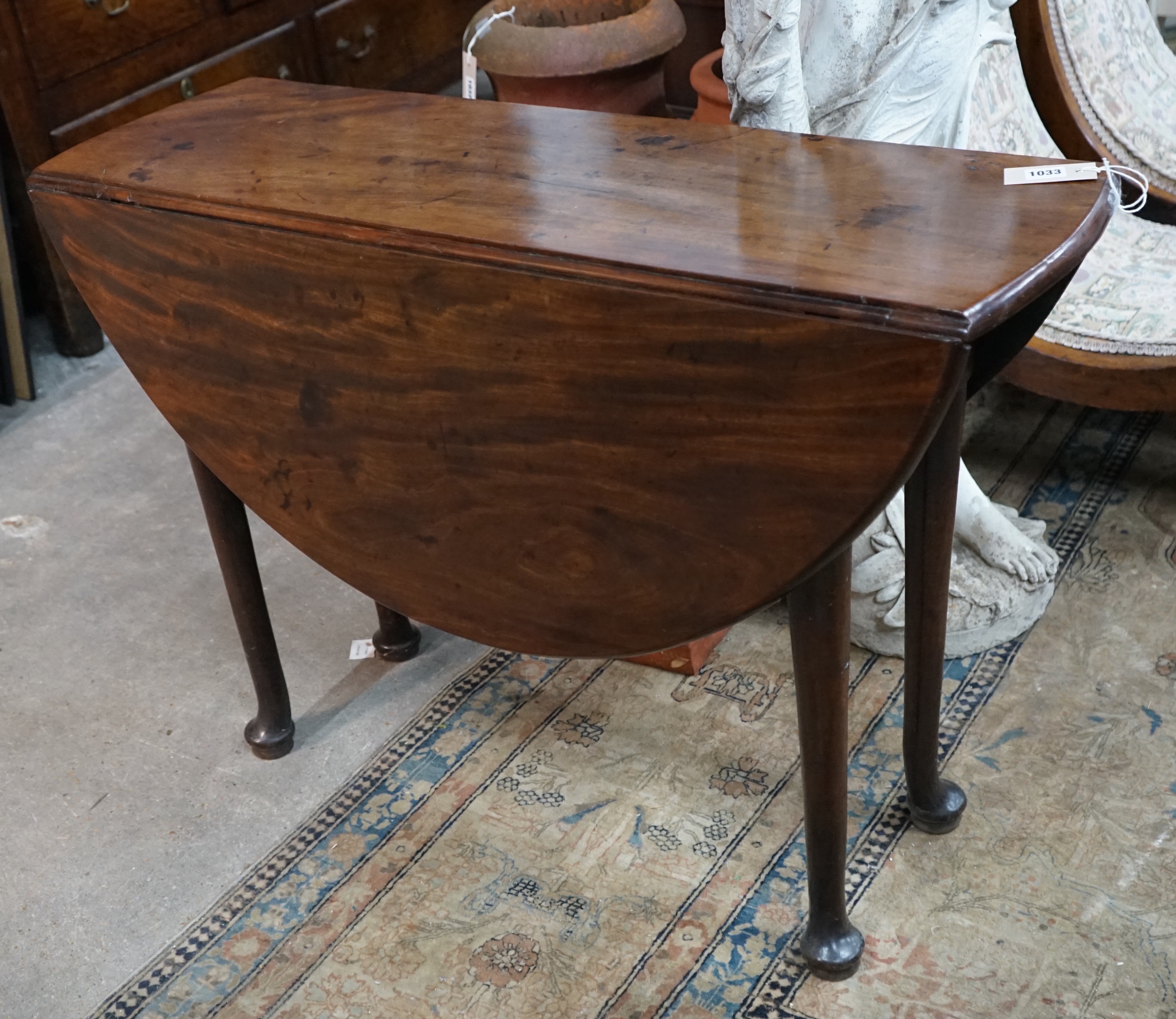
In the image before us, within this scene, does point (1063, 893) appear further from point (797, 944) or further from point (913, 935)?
point (797, 944)

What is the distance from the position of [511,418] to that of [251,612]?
64cm

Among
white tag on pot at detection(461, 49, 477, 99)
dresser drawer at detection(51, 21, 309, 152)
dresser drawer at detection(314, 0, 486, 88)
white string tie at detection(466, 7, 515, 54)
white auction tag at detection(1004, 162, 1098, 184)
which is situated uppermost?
white auction tag at detection(1004, 162, 1098, 184)

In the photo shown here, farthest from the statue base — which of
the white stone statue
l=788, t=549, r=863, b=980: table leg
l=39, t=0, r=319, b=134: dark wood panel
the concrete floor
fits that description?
l=39, t=0, r=319, b=134: dark wood panel

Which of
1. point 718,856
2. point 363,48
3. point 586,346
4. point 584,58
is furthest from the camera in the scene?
point 363,48

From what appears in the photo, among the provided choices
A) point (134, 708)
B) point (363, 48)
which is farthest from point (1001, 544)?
point (363, 48)

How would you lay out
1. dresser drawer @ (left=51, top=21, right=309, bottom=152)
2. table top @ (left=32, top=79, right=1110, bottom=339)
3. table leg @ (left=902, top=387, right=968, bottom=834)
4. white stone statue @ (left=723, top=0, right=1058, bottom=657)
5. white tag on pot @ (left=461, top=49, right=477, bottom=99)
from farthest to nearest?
dresser drawer @ (left=51, top=21, right=309, bottom=152)
white tag on pot @ (left=461, top=49, right=477, bottom=99)
white stone statue @ (left=723, top=0, right=1058, bottom=657)
table leg @ (left=902, top=387, right=968, bottom=834)
table top @ (left=32, top=79, right=1110, bottom=339)

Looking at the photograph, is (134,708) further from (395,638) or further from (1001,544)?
(1001,544)

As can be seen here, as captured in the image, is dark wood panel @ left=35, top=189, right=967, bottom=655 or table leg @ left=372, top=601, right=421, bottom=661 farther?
table leg @ left=372, top=601, right=421, bottom=661

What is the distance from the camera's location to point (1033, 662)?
181cm

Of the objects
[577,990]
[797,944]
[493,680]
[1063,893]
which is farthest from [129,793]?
[1063,893]

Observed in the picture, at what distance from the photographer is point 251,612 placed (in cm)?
167

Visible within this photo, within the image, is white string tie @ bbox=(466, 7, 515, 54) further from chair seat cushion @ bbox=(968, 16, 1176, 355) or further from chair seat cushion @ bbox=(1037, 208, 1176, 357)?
chair seat cushion @ bbox=(1037, 208, 1176, 357)

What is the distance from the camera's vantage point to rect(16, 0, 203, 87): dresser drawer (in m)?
2.55

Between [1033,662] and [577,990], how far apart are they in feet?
2.67
